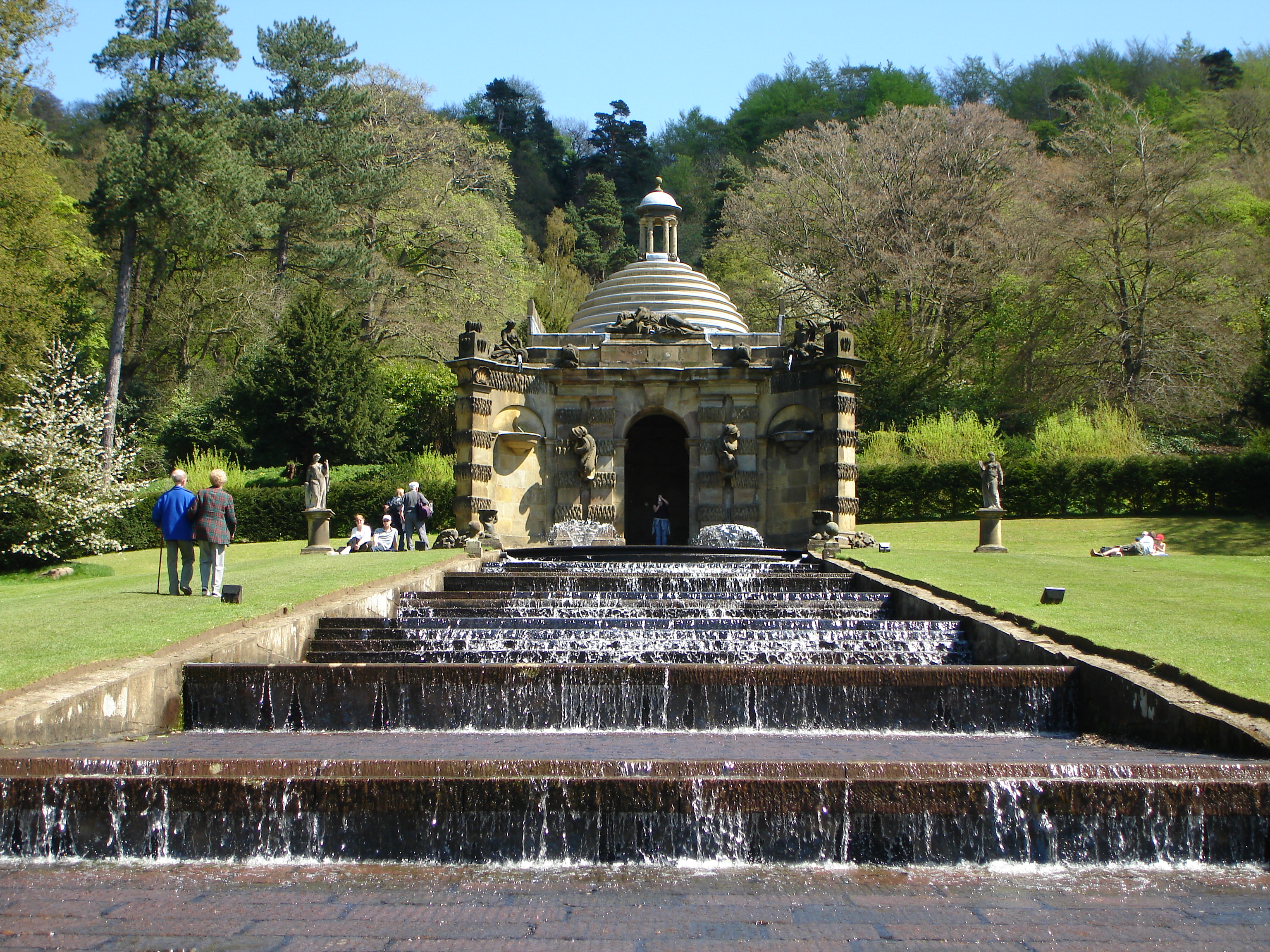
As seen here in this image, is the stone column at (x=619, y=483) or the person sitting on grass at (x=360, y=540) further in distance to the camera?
the stone column at (x=619, y=483)

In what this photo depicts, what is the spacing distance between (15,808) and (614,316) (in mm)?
23628

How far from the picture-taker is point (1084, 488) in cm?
3123

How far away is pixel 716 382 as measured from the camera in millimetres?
25500

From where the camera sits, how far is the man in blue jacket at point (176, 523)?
44.8 feet

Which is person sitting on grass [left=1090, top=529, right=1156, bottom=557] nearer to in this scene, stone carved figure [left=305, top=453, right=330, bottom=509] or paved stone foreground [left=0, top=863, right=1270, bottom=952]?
stone carved figure [left=305, top=453, right=330, bottom=509]

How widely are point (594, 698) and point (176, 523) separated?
7.16m

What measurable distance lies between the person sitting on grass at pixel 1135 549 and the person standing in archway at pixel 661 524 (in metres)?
10.5

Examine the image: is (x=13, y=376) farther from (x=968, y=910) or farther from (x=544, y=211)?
(x=544, y=211)

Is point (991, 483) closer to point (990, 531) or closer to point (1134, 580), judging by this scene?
point (990, 531)

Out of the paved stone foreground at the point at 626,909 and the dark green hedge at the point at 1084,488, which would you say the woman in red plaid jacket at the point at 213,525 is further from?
the dark green hedge at the point at 1084,488

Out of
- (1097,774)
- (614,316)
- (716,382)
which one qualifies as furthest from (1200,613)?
(614,316)

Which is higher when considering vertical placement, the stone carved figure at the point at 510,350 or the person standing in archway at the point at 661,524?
the stone carved figure at the point at 510,350

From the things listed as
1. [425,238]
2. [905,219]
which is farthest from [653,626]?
[425,238]

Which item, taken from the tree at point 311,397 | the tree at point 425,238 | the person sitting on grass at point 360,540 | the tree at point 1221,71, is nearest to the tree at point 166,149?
the tree at point 311,397
